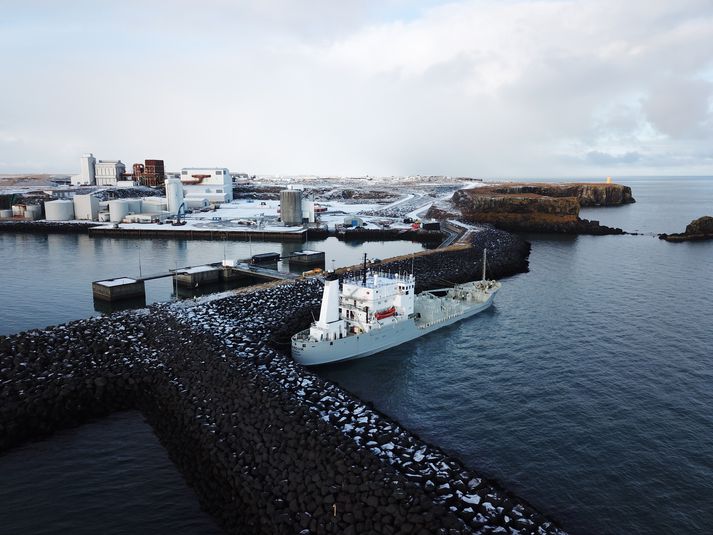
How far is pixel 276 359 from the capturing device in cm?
2069

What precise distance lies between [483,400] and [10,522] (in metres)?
16.6

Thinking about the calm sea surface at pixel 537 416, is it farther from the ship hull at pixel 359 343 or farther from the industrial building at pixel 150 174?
the industrial building at pixel 150 174

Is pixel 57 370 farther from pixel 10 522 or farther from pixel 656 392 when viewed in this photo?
pixel 656 392

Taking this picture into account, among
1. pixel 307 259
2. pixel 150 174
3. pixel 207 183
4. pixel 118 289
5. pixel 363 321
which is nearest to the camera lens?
pixel 363 321

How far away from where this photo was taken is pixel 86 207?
79.1m

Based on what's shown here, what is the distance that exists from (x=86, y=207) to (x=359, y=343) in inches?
2896

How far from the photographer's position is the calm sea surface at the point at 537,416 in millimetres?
13570

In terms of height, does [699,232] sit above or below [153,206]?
below

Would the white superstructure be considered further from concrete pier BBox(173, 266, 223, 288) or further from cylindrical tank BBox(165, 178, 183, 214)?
concrete pier BBox(173, 266, 223, 288)

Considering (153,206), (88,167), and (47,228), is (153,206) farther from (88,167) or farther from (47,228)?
(88,167)

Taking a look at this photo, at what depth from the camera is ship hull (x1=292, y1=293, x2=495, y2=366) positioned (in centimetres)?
2238

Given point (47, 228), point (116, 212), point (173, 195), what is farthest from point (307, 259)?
point (47, 228)

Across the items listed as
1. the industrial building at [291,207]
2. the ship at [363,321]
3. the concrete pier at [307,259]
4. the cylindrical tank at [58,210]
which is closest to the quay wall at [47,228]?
the cylindrical tank at [58,210]

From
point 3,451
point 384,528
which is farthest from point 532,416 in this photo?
point 3,451
